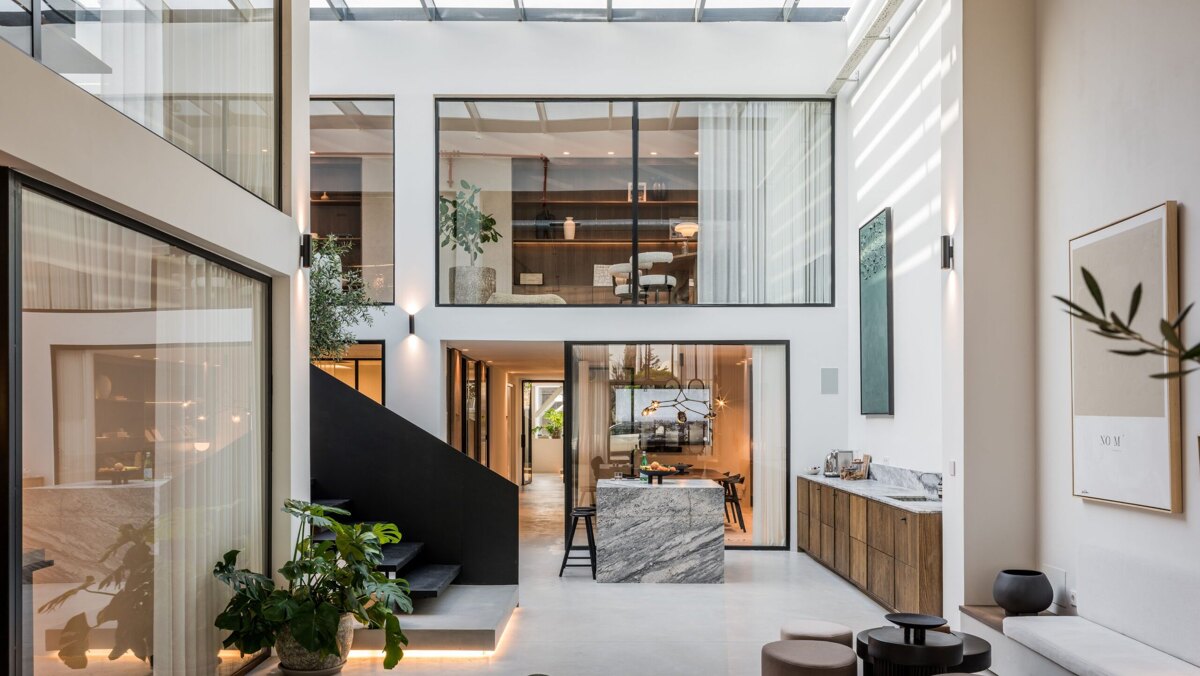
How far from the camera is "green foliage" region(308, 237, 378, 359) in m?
9.38

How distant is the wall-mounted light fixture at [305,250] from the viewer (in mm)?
6605

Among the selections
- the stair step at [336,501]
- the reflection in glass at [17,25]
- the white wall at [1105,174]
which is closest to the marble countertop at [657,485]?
the stair step at [336,501]

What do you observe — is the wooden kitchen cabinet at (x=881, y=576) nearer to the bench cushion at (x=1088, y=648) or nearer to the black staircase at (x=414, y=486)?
the bench cushion at (x=1088, y=648)

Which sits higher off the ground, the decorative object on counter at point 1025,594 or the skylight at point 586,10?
the skylight at point 586,10

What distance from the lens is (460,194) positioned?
11320 millimetres

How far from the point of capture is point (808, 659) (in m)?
5.19

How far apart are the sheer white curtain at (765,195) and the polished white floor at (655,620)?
330 centimetres

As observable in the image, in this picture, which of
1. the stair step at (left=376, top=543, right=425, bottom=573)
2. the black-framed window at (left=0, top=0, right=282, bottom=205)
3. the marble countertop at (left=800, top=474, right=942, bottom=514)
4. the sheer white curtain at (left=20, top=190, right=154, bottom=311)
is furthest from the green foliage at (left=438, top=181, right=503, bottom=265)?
the sheer white curtain at (left=20, top=190, right=154, bottom=311)

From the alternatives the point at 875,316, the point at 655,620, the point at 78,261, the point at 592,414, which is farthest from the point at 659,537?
the point at 78,261

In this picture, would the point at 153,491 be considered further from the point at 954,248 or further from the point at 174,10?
the point at 954,248

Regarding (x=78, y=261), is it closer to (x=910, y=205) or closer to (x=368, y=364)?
(x=910, y=205)

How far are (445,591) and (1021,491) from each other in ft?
14.7

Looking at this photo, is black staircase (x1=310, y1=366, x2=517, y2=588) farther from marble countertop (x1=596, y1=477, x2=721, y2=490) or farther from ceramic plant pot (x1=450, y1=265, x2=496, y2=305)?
ceramic plant pot (x1=450, y1=265, x2=496, y2=305)

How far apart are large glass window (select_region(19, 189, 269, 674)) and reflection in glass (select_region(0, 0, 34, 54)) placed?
574mm
